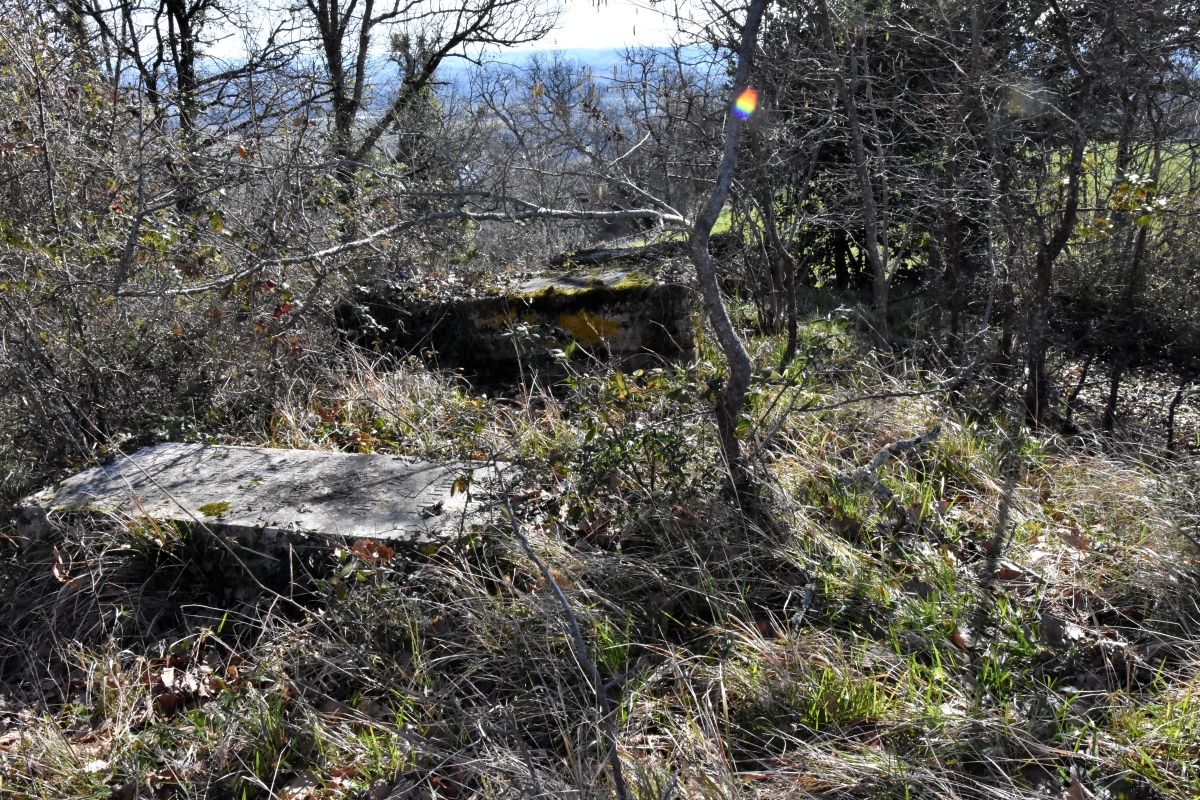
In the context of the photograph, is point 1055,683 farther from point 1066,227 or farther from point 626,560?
point 1066,227

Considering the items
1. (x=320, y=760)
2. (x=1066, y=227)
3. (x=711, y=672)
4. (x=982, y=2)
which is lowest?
(x=320, y=760)

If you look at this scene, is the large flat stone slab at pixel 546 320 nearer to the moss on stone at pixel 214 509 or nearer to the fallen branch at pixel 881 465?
the fallen branch at pixel 881 465

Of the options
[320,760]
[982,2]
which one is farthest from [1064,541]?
[982,2]

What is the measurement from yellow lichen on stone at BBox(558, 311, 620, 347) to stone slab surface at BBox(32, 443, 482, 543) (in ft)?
7.48

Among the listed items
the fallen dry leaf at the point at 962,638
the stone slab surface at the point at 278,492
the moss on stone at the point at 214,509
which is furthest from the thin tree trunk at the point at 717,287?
the moss on stone at the point at 214,509

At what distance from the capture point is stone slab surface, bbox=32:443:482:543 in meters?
3.43

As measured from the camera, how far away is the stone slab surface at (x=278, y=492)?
3.43 m

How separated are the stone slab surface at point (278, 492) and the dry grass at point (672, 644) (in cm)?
16

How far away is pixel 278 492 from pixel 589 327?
2.85m

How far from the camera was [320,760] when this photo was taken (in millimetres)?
2590

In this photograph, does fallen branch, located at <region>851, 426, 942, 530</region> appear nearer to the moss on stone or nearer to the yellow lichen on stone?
the yellow lichen on stone

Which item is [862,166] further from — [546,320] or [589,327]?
[546,320]

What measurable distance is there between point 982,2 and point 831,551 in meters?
3.83

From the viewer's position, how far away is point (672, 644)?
9.41 feet
